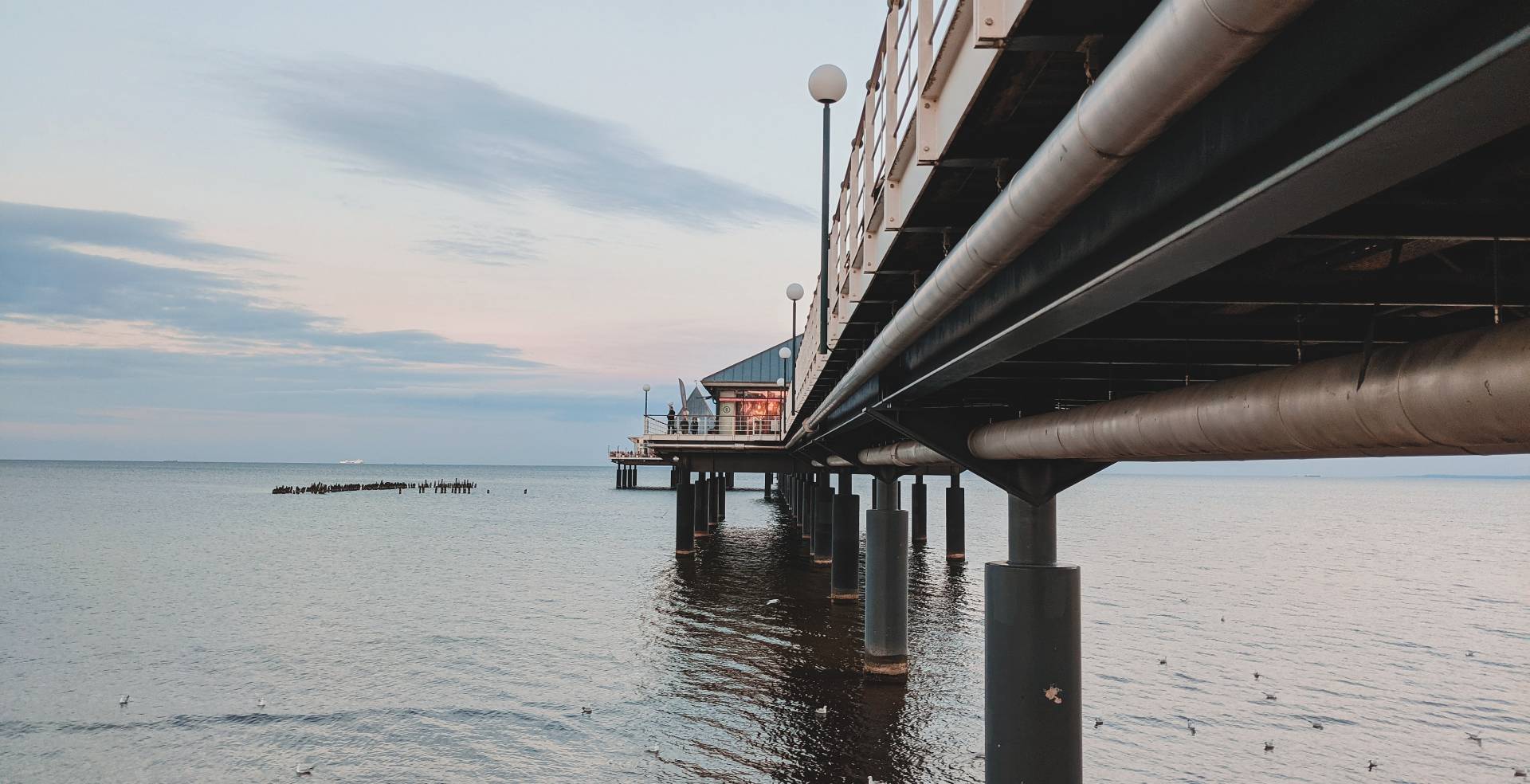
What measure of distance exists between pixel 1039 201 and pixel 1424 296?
3.22 metres

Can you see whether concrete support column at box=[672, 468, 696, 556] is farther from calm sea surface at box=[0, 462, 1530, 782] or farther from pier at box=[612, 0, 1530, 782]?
pier at box=[612, 0, 1530, 782]

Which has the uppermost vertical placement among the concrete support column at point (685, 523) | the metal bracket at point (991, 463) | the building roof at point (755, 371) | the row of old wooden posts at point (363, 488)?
the building roof at point (755, 371)

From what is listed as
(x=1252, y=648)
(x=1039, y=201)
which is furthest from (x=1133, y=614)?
(x=1039, y=201)

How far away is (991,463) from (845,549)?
18.3 meters

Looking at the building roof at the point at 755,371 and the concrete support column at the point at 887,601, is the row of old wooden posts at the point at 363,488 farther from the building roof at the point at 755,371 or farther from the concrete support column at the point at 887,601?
the concrete support column at the point at 887,601

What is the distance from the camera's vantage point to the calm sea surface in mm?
17312

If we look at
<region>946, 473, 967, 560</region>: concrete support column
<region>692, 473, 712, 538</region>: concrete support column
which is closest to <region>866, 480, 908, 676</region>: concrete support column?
<region>946, 473, 967, 560</region>: concrete support column

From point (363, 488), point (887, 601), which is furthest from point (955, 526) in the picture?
point (363, 488)

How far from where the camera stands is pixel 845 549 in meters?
32.2

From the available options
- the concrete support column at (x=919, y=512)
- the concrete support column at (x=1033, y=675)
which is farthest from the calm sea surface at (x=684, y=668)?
the concrete support column at (x=1033, y=675)

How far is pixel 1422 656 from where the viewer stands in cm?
2753

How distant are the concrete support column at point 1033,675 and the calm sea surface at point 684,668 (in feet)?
14.2

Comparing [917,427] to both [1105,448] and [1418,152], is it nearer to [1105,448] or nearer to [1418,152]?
[1105,448]

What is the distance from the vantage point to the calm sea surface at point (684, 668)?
56.8ft
